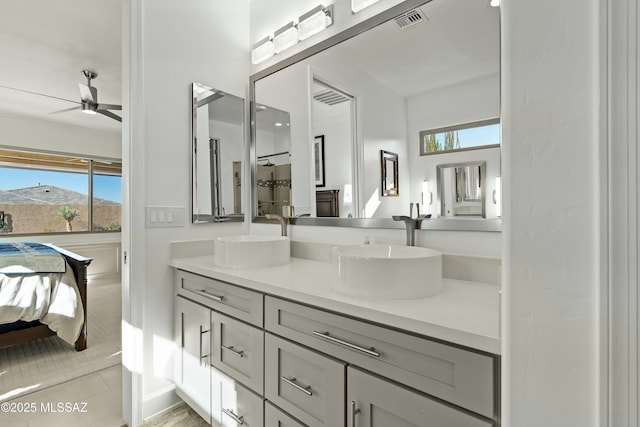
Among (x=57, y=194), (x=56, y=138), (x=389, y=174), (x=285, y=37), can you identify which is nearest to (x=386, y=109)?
(x=389, y=174)

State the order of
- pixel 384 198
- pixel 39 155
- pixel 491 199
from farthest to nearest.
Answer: pixel 39 155
pixel 384 198
pixel 491 199

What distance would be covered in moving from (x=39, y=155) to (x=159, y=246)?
4801 millimetres

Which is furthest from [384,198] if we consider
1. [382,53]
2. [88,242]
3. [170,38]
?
[88,242]

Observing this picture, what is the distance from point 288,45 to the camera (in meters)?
1.99

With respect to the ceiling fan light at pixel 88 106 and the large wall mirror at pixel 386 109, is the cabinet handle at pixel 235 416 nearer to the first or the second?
the large wall mirror at pixel 386 109

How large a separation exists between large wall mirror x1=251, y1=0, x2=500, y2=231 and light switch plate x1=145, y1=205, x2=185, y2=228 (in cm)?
63

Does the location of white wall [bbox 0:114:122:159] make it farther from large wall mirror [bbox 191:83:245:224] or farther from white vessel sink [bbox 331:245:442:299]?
white vessel sink [bbox 331:245:442:299]

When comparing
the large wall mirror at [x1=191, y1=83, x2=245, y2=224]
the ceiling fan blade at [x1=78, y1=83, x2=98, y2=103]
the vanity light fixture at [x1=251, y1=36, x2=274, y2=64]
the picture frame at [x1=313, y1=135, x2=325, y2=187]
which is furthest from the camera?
the ceiling fan blade at [x1=78, y1=83, x2=98, y2=103]

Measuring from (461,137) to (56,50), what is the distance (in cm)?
361

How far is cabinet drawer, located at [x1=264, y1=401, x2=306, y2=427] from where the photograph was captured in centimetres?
115

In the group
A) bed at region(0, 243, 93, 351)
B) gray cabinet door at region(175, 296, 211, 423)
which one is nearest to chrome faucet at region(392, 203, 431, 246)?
gray cabinet door at region(175, 296, 211, 423)

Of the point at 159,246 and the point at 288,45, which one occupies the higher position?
the point at 288,45

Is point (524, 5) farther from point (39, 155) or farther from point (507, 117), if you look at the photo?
point (39, 155)

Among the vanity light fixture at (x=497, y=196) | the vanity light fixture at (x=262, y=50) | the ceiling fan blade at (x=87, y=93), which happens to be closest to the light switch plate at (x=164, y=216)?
the vanity light fixture at (x=262, y=50)
